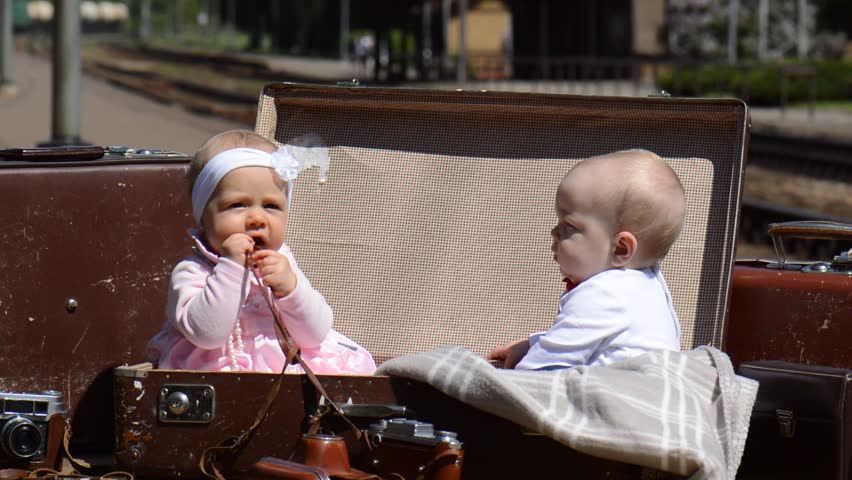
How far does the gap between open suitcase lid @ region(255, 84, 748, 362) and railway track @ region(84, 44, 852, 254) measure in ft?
18.7

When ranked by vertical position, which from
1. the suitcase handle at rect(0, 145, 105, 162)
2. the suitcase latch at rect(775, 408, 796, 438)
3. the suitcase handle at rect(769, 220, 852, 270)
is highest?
the suitcase handle at rect(0, 145, 105, 162)

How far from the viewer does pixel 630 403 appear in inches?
108

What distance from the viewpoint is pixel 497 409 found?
2832 mm

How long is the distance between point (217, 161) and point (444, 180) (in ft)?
3.66

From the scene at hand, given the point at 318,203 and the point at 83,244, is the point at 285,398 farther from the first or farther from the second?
the point at 318,203

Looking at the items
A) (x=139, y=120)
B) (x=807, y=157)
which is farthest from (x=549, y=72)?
(x=807, y=157)

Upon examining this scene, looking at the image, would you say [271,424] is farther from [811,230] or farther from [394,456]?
[811,230]

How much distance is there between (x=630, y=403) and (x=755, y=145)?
72.5ft

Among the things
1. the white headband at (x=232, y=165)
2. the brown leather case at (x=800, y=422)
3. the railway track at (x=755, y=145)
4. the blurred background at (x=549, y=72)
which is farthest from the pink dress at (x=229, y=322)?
the blurred background at (x=549, y=72)

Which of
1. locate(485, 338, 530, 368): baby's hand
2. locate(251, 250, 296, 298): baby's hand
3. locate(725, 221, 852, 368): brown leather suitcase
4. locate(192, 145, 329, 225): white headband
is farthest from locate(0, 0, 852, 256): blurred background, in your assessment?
locate(251, 250, 296, 298): baby's hand

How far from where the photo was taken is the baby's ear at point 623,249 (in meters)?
3.19

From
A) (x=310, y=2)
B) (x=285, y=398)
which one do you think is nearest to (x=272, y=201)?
(x=285, y=398)

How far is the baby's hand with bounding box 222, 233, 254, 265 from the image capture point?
10.5 ft

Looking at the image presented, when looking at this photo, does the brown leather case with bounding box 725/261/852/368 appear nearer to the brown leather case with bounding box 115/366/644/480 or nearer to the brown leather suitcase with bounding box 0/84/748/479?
the brown leather suitcase with bounding box 0/84/748/479
